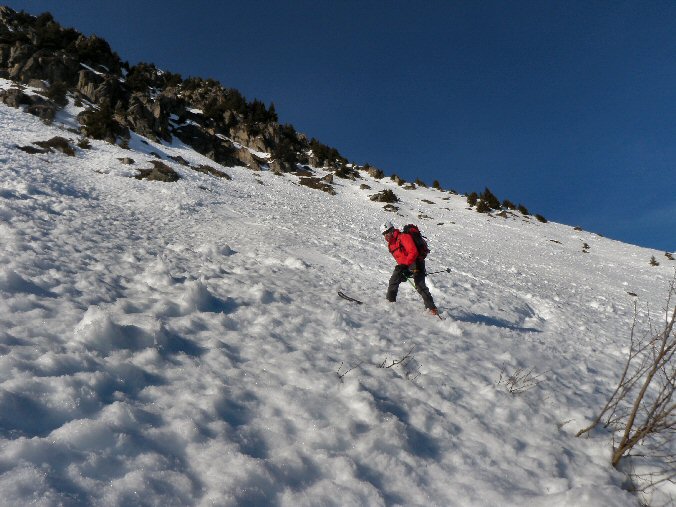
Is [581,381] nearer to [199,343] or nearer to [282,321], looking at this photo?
[282,321]

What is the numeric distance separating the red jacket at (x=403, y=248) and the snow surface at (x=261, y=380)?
3.06 ft

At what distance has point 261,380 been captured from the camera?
3.62m

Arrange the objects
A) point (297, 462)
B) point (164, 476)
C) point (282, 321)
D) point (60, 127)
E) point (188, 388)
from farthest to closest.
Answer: point (60, 127)
point (282, 321)
point (188, 388)
point (297, 462)
point (164, 476)

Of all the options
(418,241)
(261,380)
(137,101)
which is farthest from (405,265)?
(137,101)

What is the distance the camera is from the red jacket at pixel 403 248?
24.2 feet

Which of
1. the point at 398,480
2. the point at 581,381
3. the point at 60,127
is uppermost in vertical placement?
the point at 60,127

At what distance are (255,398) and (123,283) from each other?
10.6 feet

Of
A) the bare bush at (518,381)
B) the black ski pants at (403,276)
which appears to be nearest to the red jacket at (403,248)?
the black ski pants at (403,276)

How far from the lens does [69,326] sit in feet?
12.2

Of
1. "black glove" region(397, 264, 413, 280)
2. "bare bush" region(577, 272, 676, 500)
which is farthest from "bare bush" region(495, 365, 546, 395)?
"black glove" region(397, 264, 413, 280)

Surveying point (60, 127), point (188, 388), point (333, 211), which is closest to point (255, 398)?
point (188, 388)

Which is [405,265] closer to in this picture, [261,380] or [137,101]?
[261,380]

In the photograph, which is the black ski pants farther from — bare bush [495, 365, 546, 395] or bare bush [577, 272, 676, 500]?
bare bush [577, 272, 676, 500]

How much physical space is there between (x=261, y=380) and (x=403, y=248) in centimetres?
460
